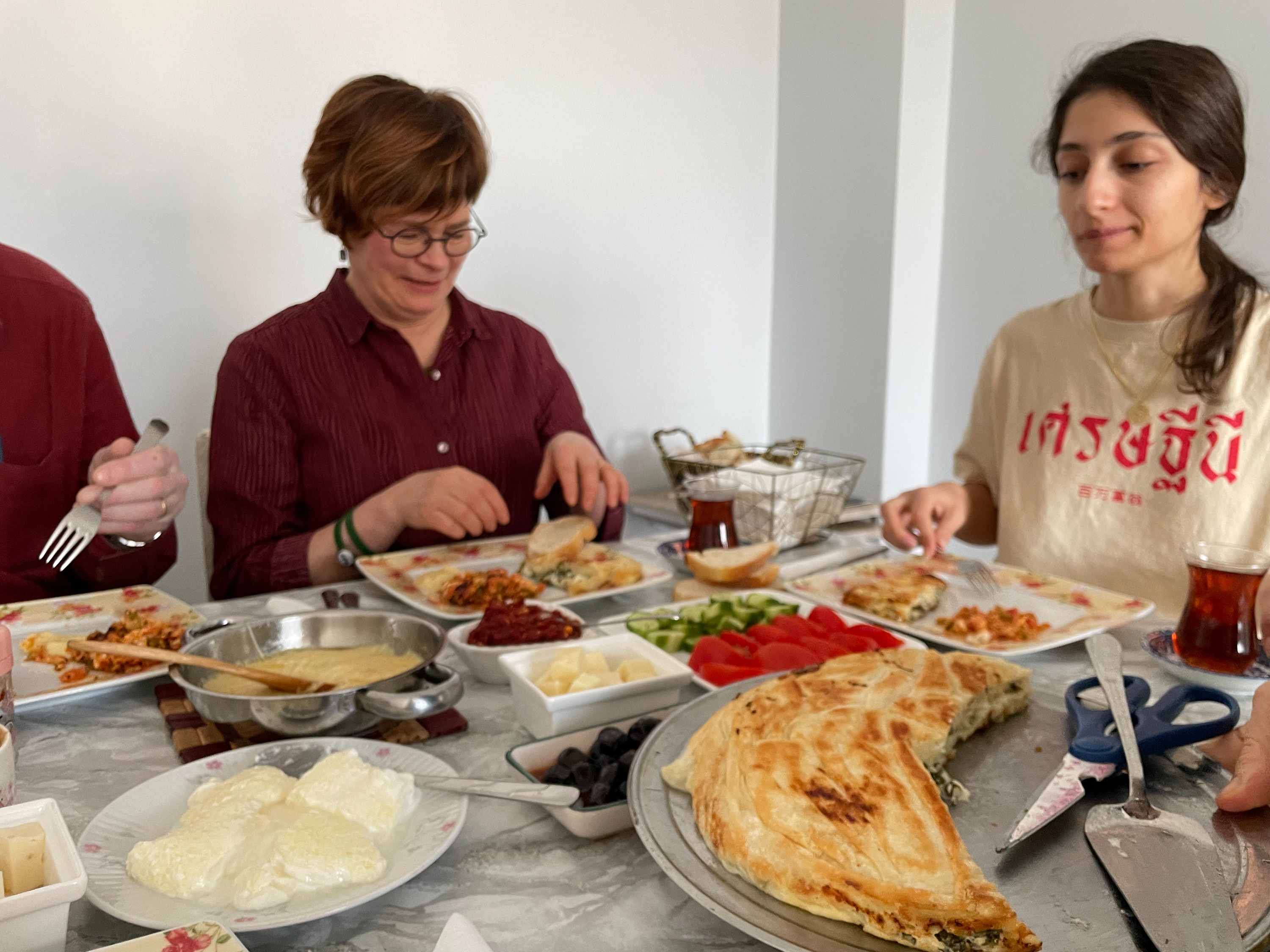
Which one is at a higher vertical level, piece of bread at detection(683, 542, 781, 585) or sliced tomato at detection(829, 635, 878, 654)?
sliced tomato at detection(829, 635, 878, 654)

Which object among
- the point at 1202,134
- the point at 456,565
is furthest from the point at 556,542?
the point at 1202,134

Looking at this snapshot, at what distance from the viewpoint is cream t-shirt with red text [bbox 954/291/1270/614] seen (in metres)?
2.28

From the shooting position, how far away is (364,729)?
129 centimetres

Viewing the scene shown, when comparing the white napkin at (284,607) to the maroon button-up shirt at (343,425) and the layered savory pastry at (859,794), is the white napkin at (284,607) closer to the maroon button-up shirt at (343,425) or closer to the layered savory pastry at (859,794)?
the maroon button-up shirt at (343,425)

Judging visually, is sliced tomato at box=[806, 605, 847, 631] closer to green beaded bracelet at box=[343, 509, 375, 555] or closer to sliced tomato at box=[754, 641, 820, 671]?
sliced tomato at box=[754, 641, 820, 671]

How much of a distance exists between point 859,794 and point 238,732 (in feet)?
2.77

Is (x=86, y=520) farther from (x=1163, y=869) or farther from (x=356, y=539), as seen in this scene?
(x=1163, y=869)

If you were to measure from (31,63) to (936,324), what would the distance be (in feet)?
11.0

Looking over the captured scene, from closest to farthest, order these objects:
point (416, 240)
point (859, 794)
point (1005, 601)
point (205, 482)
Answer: point (859, 794) → point (1005, 601) → point (416, 240) → point (205, 482)

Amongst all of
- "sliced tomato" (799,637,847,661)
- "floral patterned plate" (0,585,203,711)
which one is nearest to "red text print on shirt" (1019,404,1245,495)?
"sliced tomato" (799,637,847,661)

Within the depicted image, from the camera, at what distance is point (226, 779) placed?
1.13 meters

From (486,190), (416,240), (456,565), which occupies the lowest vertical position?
(456,565)

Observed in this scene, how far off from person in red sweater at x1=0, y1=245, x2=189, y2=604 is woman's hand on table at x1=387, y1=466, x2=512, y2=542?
49cm

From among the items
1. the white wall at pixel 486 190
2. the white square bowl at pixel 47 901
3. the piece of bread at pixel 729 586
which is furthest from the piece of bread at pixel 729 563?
the white wall at pixel 486 190
